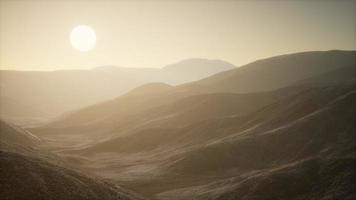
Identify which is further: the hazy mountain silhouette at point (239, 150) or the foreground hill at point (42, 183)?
the hazy mountain silhouette at point (239, 150)

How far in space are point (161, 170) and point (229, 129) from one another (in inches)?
1395

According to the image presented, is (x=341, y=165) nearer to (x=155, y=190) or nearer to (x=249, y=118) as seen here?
(x=155, y=190)

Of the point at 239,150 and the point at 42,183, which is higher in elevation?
the point at 239,150

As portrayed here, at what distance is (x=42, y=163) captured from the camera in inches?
1796

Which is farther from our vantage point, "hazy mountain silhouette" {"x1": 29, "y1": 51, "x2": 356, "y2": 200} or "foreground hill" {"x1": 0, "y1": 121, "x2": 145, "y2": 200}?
"hazy mountain silhouette" {"x1": 29, "y1": 51, "x2": 356, "y2": 200}

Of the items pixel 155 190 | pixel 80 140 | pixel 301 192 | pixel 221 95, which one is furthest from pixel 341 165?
pixel 80 140

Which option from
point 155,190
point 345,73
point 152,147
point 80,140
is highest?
point 345,73

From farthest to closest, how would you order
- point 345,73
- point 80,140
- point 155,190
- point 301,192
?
point 345,73 < point 80,140 < point 155,190 < point 301,192

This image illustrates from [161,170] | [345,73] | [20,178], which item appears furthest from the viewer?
[345,73]

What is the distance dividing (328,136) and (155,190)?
39985 millimetres

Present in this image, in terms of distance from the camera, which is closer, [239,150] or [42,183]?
[42,183]

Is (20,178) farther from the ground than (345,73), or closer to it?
closer to it

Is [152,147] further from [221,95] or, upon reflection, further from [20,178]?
[20,178]

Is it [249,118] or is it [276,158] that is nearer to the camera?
[276,158]
